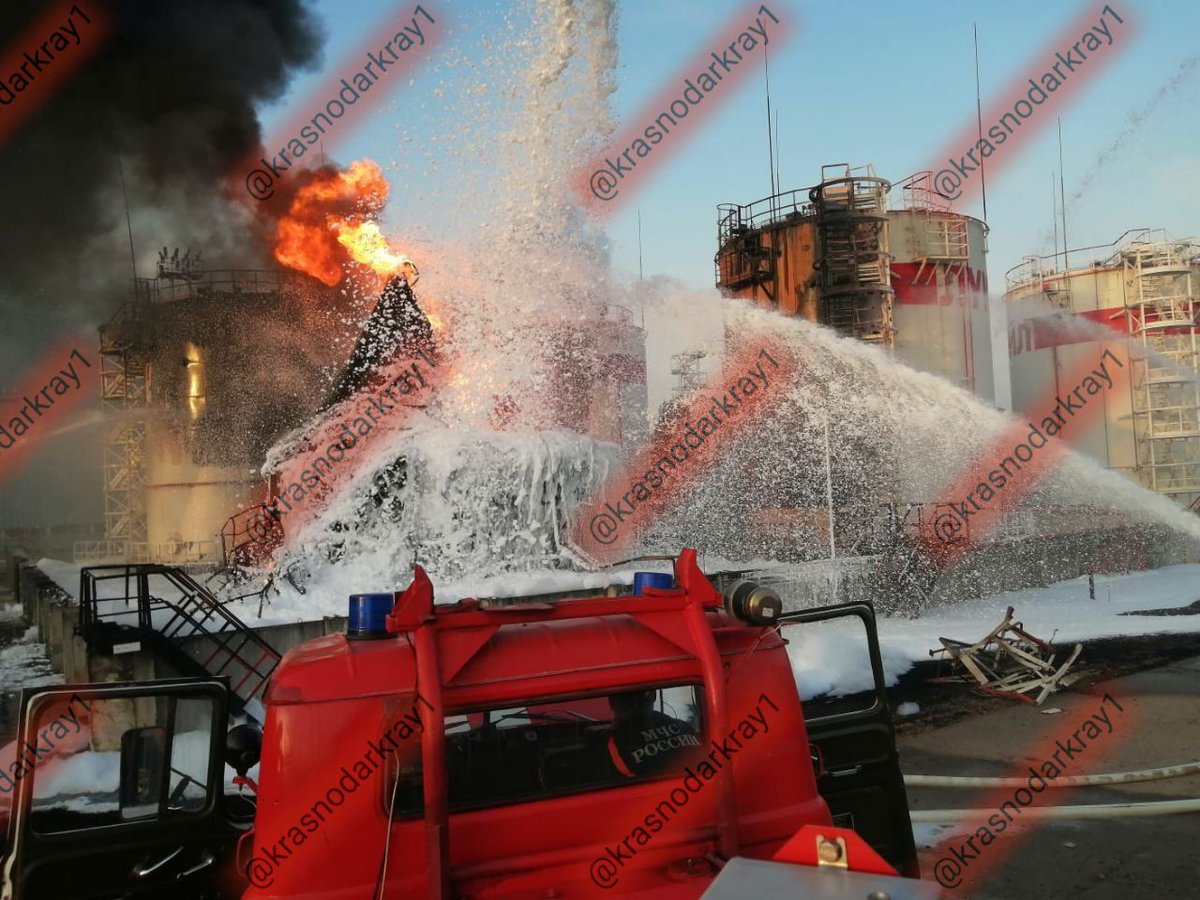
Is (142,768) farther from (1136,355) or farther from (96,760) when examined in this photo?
(1136,355)

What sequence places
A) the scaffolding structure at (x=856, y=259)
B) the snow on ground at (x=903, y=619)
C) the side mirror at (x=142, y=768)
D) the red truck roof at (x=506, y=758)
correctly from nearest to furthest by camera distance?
the red truck roof at (x=506, y=758)
the side mirror at (x=142, y=768)
the snow on ground at (x=903, y=619)
the scaffolding structure at (x=856, y=259)

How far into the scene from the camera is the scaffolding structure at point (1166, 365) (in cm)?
3142

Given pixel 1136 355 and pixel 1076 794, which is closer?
pixel 1076 794

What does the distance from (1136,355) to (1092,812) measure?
31.2 metres

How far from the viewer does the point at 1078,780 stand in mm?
7766

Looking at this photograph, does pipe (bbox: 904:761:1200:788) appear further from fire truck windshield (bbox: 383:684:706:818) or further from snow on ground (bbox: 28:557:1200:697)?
fire truck windshield (bbox: 383:684:706:818)

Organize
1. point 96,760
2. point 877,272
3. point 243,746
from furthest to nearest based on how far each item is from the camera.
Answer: point 877,272 → point 96,760 → point 243,746

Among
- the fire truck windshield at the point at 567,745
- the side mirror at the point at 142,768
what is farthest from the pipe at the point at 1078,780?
the side mirror at the point at 142,768

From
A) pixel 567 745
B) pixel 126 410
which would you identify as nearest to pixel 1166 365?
pixel 567 745

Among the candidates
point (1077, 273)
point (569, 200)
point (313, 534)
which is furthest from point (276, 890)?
point (1077, 273)

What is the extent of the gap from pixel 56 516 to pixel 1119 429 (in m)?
56.1

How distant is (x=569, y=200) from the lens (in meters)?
17.7

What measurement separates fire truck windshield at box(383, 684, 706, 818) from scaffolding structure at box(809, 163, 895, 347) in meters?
26.3

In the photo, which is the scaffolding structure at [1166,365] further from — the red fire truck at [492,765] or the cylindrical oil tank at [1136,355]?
the red fire truck at [492,765]
